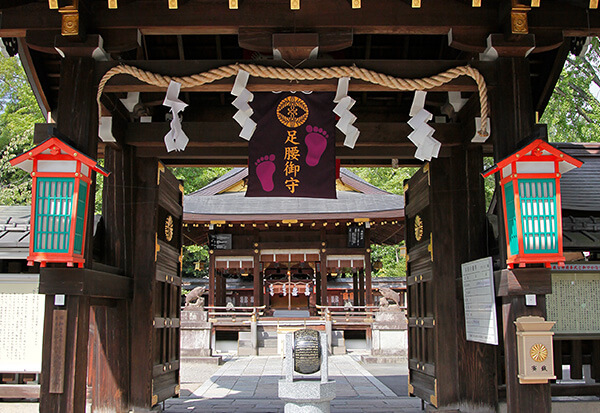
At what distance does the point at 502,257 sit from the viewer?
5.32 metres

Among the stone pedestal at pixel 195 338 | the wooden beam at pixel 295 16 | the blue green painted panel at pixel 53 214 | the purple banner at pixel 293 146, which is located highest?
the wooden beam at pixel 295 16

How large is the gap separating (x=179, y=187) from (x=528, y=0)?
5.89 m

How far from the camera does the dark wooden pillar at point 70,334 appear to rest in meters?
4.88

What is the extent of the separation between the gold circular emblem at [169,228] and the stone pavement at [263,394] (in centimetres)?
259

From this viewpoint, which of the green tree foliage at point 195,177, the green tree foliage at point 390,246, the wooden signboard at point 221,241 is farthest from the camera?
the green tree foliage at point 390,246

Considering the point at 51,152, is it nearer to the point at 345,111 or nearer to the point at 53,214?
the point at 53,214

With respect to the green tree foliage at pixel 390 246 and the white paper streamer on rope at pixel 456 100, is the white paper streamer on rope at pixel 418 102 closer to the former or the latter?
the white paper streamer on rope at pixel 456 100

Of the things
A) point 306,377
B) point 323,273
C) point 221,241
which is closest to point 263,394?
point 306,377

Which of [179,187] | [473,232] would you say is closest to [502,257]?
[473,232]

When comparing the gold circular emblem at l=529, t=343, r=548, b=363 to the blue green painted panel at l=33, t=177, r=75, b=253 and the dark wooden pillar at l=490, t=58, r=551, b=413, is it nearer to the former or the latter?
the dark wooden pillar at l=490, t=58, r=551, b=413

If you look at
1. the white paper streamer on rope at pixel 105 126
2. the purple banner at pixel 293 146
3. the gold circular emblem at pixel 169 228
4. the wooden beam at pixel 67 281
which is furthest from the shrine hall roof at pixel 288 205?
the wooden beam at pixel 67 281

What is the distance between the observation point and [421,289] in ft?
26.5

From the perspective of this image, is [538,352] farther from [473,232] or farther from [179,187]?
[179,187]

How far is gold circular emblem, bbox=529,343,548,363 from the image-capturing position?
16.3ft
